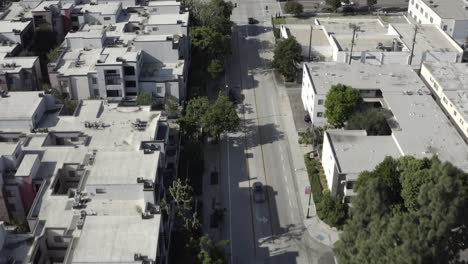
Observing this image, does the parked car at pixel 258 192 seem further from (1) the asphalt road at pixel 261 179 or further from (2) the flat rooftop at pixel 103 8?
(2) the flat rooftop at pixel 103 8

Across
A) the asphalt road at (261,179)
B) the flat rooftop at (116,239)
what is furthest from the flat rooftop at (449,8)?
the flat rooftop at (116,239)

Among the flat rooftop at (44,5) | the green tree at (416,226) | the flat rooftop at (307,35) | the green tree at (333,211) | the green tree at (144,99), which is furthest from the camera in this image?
the flat rooftop at (44,5)

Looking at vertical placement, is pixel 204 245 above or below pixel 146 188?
below

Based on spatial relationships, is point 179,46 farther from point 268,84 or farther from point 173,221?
point 173,221

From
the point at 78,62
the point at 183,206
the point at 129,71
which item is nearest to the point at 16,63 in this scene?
the point at 78,62

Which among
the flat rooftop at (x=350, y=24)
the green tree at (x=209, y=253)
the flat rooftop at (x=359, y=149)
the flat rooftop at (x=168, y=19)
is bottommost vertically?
the green tree at (x=209, y=253)

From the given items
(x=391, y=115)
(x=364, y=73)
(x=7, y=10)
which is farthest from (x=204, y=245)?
(x=7, y=10)
